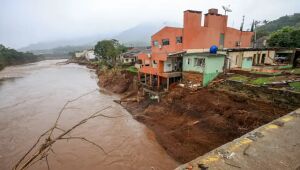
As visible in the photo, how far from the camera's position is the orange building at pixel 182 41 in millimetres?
19266

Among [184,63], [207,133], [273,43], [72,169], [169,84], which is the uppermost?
[273,43]

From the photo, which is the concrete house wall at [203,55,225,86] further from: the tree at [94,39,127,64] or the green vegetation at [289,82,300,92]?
the tree at [94,39,127,64]

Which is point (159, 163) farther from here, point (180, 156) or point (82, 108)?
point (82, 108)

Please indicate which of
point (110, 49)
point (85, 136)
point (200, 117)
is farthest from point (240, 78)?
point (110, 49)

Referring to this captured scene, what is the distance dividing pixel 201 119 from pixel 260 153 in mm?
8482

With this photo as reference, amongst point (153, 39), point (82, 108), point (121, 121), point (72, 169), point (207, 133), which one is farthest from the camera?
point (153, 39)

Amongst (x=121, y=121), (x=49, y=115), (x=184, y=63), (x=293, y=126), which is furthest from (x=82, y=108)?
(x=293, y=126)

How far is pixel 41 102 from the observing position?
22250 millimetres

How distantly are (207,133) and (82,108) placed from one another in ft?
46.0

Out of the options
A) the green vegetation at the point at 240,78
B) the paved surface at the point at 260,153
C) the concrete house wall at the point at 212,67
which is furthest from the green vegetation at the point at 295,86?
the paved surface at the point at 260,153

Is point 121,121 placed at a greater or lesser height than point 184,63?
lesser

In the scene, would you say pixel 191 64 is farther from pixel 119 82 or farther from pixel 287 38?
pixel 287 38

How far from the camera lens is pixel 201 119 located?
12.9m

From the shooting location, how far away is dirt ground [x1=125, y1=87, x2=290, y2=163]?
1065 centimetres
